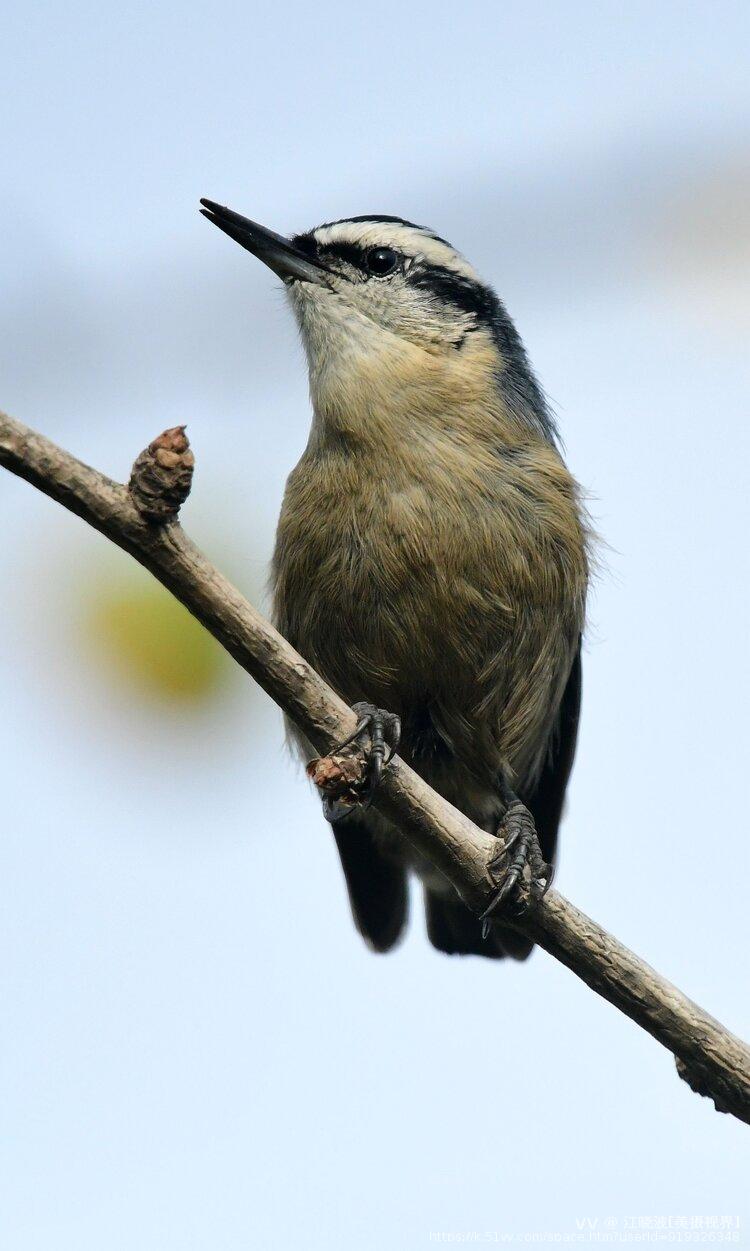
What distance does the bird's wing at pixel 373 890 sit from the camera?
566 cm

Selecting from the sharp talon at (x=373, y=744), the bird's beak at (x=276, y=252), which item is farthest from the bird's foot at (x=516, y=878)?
the bird's beak at (x=276, y=252)

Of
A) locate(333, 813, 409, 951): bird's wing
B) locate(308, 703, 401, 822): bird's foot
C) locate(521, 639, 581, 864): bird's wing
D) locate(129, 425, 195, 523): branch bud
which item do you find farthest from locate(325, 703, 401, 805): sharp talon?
locate(521, 639, 581, 864): bird's wing

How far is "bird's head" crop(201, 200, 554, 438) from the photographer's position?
4.82 m

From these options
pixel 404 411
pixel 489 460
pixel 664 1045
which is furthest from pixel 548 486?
pixel 664 1045

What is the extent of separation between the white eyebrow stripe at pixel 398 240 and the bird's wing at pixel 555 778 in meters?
1.82

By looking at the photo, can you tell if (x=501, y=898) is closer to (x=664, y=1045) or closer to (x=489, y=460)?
(x=664, y=1045)

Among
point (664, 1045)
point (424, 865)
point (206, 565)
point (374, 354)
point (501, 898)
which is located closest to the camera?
point (206, 565)

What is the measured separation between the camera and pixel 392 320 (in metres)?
5.07

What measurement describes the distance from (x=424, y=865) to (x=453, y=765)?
2.33 ft

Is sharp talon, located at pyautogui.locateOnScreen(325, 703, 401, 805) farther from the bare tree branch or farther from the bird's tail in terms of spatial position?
the bird's tail

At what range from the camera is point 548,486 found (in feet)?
16.1

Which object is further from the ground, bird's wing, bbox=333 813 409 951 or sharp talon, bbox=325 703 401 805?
bird's wing, bbox=333 813 409 951

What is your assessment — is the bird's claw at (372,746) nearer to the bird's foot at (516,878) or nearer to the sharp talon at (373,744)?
the sharp talon at (373,744)

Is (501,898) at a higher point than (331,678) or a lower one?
lower
